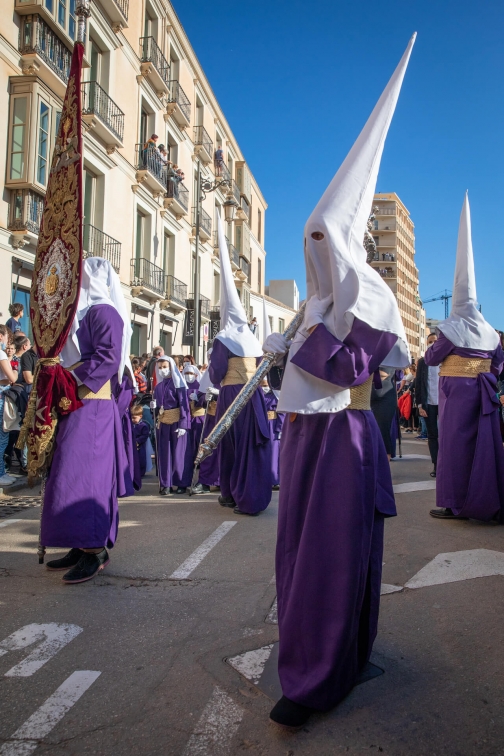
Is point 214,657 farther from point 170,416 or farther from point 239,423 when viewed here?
point 170,416

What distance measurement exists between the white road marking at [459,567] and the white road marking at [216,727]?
5.54 feet

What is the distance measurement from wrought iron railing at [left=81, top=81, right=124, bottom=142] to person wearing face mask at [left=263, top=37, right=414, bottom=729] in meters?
15.0

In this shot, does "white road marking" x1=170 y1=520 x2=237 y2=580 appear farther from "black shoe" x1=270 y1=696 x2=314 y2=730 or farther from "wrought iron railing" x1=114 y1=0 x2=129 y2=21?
"wrought iron railing" x1=114 y1=0 x2=129 y2=21

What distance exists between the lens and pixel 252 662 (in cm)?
261

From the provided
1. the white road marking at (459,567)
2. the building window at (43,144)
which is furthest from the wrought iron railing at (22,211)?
the white road marking at (459,567)

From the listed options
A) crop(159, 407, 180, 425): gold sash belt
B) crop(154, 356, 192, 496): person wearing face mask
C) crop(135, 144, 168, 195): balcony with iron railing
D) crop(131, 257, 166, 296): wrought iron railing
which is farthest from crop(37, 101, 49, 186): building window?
crop(159, 407, 180, 425): gold sash belt

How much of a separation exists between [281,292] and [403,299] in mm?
40643

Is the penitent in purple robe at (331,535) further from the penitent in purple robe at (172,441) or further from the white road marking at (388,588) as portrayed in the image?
the penitent in purple robe at (172,441)

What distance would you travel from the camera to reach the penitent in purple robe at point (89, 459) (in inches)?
146

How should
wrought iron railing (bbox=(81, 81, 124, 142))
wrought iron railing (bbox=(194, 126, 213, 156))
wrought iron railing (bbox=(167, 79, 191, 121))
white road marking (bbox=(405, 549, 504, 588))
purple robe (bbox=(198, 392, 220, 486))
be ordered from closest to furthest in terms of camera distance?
white road marking (bbox=(405, 549, 504, 588)) → purple robe (bbox=(198, 392, 220, 486)) → wrought iron railing (bbox=(81, 81, 124, 142)) → wrought iron railing (bbox=(167, 79, 191, 121)) → wrought iron railing (bbox=(194, 126, 213, 156))

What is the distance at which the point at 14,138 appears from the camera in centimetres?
1345

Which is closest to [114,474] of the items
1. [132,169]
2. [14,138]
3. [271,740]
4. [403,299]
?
[271,740]

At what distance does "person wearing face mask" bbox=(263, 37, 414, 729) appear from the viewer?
7.38ft

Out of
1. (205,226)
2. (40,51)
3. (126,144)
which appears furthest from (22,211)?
(205,226)
